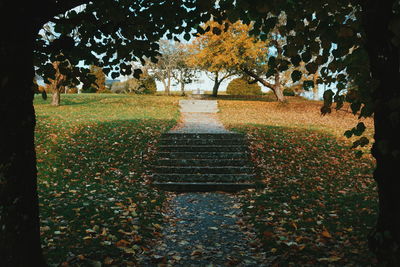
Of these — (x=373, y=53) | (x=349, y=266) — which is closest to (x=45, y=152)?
(x=349, y=266)

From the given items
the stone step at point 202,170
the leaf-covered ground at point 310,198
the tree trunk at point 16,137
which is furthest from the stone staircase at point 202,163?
the tree trunk at point 16,137

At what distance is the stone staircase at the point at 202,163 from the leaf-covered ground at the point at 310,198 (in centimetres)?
53

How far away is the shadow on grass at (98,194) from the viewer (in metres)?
5.21

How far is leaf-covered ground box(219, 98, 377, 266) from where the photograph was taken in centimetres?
512

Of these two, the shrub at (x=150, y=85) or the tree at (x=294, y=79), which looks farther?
the shrub at (x=150, y=85)

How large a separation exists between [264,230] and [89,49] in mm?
4419

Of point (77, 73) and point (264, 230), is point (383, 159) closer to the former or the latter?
point (264, 230)

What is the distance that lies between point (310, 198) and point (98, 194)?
4.97 m

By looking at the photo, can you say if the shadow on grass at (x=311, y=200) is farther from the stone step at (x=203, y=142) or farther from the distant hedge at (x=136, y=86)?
the distant hedge at (x=136, y=86)

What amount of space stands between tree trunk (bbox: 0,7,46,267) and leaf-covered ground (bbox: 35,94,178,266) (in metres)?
1.30

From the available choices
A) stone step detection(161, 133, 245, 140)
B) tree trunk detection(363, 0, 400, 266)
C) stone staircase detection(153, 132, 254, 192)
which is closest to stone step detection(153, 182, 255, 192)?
stone staircase detection(153, 132, 254, 192)

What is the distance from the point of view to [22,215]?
11.1ft

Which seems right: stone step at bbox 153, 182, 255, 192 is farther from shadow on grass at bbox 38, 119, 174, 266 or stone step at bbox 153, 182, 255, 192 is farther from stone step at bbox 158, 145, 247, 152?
stone step at bbox 158, 145, 247, 152

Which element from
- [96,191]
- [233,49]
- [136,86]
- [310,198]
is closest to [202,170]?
[96,191]
